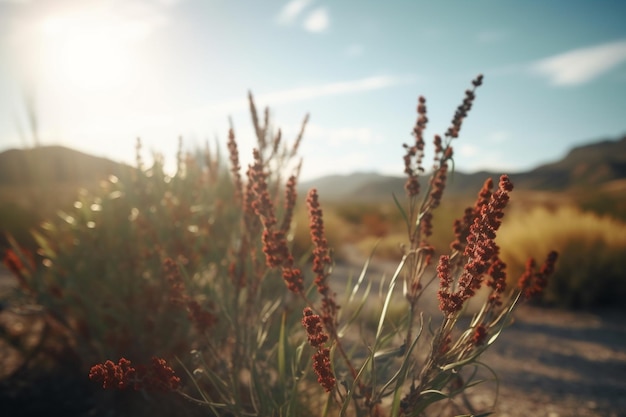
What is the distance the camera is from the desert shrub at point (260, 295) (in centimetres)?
130

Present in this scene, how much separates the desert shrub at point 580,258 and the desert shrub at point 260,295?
427 cm

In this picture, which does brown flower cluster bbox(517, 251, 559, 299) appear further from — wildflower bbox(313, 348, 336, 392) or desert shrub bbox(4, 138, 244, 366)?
desert shrub bbox(4, 138, 244, 366)

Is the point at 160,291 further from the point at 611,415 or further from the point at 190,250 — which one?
the point at 611,415

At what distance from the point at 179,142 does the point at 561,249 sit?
593 centimetres

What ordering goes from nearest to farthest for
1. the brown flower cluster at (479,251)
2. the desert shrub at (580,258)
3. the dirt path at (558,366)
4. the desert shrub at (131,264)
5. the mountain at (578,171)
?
the brown flower cluster at (479,251), the desert shrub at (131,264), the dirt path at (558,366), the desert shrub at (580,258), the mountain at (578,171)

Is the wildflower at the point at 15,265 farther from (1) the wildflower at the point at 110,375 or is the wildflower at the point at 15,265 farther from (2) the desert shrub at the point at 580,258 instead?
(2) the desert shrub at the point at 580,258

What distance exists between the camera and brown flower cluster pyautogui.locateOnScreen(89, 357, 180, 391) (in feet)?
3.72

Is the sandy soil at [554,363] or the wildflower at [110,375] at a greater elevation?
the wildflower at [110,375]

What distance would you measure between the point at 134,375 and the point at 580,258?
666cm

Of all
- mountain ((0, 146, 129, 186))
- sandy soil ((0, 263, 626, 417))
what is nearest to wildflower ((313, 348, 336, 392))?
sandy soil ((0, 263, 626, 417))

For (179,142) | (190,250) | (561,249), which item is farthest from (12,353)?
(561,249)

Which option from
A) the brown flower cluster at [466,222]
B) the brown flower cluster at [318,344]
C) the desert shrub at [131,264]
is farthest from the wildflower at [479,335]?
the desert shrub at [131,264]

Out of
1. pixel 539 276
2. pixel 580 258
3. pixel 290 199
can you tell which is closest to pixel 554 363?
pixel 580 258

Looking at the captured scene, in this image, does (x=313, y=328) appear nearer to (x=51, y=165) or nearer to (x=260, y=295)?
(x=260, y=295)
